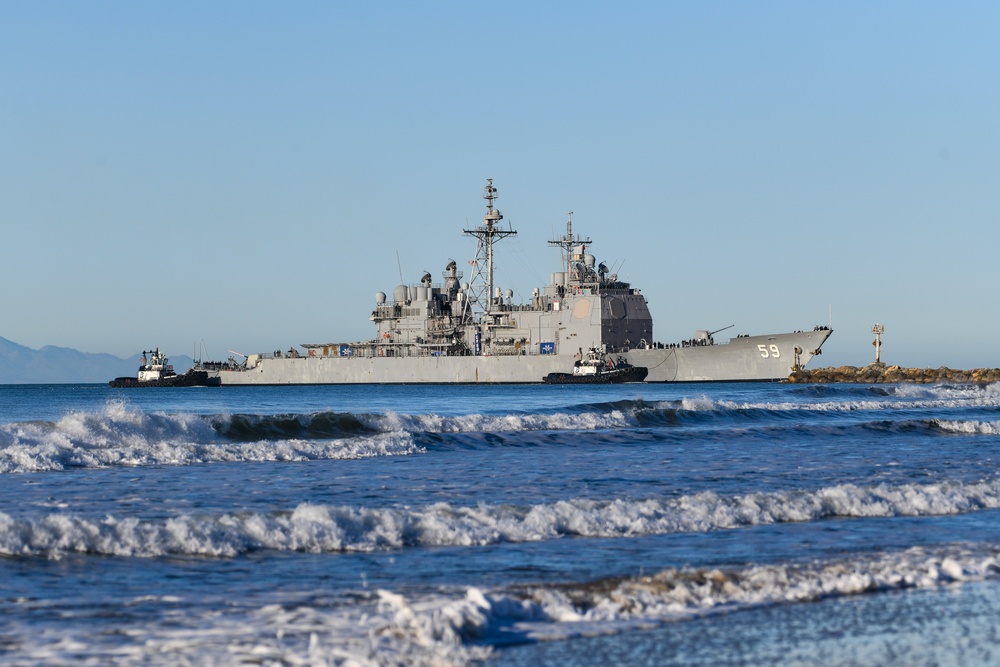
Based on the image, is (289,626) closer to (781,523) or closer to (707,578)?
(707,578)

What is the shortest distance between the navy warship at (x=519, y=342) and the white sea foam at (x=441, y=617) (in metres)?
68.3

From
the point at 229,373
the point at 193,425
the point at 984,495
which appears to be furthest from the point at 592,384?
the point at 984,495

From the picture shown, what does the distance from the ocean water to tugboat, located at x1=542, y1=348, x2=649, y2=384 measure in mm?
53591

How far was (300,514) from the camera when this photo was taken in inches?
458

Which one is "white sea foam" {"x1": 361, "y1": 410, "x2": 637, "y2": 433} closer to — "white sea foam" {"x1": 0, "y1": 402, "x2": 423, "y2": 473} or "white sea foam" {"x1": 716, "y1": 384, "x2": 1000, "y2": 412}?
"white sea foam" {"x1": 0, "y1": 402, "x2": 423, "y2": 473}

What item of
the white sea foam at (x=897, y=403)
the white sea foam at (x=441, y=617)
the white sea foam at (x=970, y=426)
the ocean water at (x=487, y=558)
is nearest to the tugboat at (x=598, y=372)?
the white sea foam at (x=897, y=403)

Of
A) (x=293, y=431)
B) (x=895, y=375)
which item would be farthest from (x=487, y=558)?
(x=895, y=375)

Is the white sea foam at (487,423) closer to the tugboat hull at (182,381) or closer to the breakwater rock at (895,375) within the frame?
the breakwater rock at (895,375)

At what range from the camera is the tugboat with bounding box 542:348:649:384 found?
74.3 metres

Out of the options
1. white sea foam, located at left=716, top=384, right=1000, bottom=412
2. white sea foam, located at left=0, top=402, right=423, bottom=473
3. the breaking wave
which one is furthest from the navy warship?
white sea foam, located at left=0, top=402, right=423, bottom=473

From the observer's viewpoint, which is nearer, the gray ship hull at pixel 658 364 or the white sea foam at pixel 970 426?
the white sea foam at pixel 970 426

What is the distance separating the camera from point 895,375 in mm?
83125

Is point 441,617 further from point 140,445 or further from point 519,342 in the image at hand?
point 519,342

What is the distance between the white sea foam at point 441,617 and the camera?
6.79 meters
